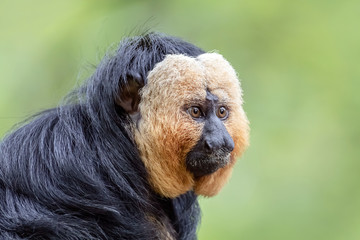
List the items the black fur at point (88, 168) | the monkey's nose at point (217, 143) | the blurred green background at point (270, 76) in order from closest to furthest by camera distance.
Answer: the black fur at point (88, 168) < the monkey's nose at point (217, 143) < the blurred green background at point (270, 76)

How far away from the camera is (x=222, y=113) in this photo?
292 cm

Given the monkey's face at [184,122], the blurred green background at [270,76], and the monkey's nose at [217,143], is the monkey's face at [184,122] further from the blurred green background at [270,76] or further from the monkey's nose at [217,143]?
the blurred green background at [270,76]

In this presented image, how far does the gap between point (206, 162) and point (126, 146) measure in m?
0.36

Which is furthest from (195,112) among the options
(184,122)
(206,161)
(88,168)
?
(88,168)

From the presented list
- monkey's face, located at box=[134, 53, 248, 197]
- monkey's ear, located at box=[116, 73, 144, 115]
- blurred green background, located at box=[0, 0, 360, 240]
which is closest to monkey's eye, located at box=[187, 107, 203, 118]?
monkey's face, located at box=[134, 53, 248, 197]

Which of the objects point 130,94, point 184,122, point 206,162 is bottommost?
point 206,162

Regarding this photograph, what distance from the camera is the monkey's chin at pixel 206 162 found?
9.37 ft

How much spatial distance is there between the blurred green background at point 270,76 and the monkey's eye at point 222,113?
5.77 feet

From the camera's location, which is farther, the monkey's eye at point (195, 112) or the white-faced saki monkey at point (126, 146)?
the monkey's eye at point (195, 112)

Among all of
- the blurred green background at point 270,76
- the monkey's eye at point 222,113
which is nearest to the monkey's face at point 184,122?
the monkey's eye at point 222,113

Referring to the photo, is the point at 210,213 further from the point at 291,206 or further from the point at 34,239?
the point at 34,239

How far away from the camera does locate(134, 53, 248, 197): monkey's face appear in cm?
282

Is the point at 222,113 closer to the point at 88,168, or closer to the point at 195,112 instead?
the point at 195,112

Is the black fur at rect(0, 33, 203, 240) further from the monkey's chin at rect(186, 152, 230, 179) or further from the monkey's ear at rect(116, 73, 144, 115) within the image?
the monkey's chin at rect(186, 152, 230, 179)
